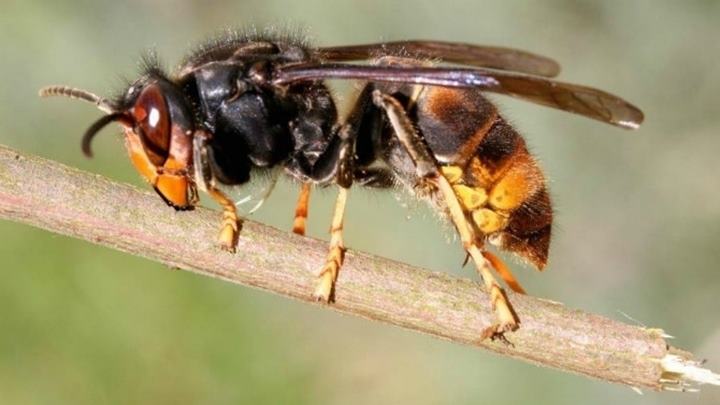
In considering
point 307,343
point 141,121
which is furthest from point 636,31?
point 141,121

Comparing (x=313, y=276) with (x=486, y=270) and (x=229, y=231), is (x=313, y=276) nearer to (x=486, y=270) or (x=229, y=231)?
(x=229, y=231)

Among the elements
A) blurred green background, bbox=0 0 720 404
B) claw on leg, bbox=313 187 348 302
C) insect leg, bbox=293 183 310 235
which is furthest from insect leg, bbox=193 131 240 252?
blurred green background, bbox=0 0 720 404

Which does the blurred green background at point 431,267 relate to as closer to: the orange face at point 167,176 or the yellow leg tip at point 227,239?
the orange face at point 167,176

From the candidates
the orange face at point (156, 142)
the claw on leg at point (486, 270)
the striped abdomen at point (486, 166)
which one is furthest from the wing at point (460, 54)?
A: the orange face at point (156, 142)

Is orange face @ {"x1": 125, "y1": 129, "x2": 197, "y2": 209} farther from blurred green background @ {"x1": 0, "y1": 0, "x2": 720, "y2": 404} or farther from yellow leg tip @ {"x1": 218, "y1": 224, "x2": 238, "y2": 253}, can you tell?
blurred green background @ {"x1": 0, "y1": 0, "x2": 720, "y2": 404}

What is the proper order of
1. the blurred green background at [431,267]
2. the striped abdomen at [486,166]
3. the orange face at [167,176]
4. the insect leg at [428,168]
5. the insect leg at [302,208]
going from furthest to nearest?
1. the blurred green background at [431,267]
2. the insect leg at [302,208]
3. the striped abdomen at [486,166]
4. the insect leg at [428,168]
5. the orange face at [167,176]

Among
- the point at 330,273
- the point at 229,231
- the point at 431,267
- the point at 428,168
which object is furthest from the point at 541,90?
the point at 431,267
